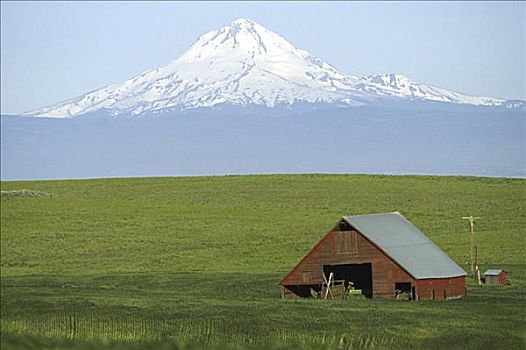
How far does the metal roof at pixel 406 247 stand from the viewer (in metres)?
35.4

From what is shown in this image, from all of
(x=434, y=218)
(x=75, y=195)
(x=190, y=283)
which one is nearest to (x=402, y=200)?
(x=434, y=218)

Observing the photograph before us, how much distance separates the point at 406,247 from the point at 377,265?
1715 millimetres

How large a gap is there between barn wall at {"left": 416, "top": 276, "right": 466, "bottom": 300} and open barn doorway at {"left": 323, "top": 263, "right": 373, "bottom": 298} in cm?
222

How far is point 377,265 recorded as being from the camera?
118 feet

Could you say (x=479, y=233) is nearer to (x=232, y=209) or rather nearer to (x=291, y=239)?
(x=291, y=239)

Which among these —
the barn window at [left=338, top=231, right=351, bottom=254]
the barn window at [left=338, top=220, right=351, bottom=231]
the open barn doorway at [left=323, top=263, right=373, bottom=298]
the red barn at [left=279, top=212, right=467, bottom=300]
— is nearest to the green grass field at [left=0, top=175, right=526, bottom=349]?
the red barn at [left=279, top=212, right=467, bottom=300]

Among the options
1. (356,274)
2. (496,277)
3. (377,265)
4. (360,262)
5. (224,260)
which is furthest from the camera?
(224,260)

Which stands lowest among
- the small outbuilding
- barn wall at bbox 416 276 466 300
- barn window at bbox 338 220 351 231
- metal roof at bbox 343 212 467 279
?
barn wall at bbox 416 276 466 300

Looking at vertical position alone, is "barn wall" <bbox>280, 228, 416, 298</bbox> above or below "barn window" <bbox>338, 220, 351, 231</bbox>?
below

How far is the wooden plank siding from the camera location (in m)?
34.8

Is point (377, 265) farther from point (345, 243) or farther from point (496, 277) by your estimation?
point (496, 277)

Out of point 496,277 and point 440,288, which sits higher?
point 496,277

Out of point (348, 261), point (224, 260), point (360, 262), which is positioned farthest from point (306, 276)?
point (224, 260)

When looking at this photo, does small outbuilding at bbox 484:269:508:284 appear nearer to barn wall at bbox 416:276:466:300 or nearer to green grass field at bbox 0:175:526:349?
green grass field at bbox 0:175:526:349
